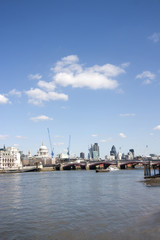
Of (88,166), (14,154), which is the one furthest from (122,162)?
(14,154)

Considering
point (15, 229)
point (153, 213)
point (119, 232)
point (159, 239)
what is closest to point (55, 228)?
point (15, 229)

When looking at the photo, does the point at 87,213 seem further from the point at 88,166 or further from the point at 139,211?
the point at 88,166

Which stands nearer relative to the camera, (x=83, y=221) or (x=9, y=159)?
(x=83, y=221)

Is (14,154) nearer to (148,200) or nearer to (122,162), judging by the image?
(122,162)

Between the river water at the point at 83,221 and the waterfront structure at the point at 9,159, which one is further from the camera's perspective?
the waterfront structure at the point at 9,159

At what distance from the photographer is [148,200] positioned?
30859 mm

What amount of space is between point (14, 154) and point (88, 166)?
55446 millimetres

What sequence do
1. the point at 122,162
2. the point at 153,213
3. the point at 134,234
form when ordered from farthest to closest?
the point at 122,162 < the point at 153,213 < the point at 134,234

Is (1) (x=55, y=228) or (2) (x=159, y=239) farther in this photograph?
(1) (x=55, y=228)

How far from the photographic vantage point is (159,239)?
1627 centimetres

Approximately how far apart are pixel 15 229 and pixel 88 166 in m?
159

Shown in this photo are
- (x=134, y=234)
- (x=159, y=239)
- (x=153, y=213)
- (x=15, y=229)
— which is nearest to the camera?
(x=159, y=239)

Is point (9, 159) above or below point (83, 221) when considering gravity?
above

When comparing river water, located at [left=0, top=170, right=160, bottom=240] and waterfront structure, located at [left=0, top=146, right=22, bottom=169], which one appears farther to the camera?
waterfront structure, located at [left=0, top=146, right=22, bottom=169]
